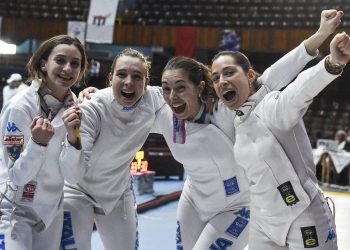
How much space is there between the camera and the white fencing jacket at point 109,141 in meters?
2.92

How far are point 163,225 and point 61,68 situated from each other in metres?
3.87

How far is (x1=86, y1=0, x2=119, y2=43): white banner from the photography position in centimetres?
1412

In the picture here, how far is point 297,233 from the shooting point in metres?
2.33

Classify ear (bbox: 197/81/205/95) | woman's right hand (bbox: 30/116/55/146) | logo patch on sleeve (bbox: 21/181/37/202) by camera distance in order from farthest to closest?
ear (bbox: 197/81/205/95) → logo patch on sleeve (bbox: 21/181/37/202) → woman's right hand (bbox: 30/116/55/146)

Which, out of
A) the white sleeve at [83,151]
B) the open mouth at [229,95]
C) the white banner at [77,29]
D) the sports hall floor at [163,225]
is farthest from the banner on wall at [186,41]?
the open mouth at [229,95]

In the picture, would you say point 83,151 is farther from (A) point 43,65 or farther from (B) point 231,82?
(B) point 231,82

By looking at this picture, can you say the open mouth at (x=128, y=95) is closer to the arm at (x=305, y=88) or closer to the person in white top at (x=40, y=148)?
the person in white top at (x=40, y=148)

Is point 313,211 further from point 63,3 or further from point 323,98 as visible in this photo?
point 63,3

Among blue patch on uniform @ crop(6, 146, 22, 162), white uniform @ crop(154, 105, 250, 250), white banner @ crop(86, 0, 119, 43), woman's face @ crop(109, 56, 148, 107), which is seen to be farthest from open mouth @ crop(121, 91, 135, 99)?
white banner @ crop(86, 0, 119, 43)

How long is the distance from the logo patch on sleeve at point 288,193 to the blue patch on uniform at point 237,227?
733mm

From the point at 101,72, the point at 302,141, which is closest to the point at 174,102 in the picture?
the point at 302,141

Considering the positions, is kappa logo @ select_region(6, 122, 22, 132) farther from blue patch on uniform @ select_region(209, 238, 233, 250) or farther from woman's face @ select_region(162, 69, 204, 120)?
blue patch on uniform @ select_region(209, 238, 233, 250)

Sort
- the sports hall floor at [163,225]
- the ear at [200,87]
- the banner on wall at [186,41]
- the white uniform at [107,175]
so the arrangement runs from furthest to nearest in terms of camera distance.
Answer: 1. the banner on wall at [186,41]
2. the sports hall floor at [163,225]
3. the ear at [200,87]
4. the white uniform at [107,175]

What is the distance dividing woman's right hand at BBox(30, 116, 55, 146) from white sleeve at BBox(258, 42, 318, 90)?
1.19 m
